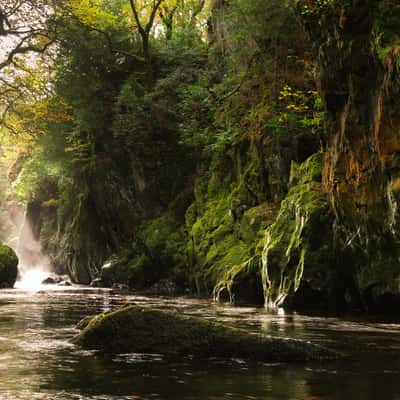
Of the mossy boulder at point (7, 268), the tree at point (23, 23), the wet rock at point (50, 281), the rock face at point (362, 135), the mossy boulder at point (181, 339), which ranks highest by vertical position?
the tree at point (23, 23)

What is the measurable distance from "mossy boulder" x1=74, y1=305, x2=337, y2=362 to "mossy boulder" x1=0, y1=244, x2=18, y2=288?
17851 mm

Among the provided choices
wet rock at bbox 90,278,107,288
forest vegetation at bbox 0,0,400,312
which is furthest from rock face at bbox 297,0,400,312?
wet rock at bbox 90,278,107,288

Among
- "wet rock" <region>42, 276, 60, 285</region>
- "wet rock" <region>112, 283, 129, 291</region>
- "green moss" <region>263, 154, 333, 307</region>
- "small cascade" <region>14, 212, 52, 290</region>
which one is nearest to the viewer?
"green moss" <region>263, 154, 333, 307</region>

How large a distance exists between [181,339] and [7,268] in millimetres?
18987

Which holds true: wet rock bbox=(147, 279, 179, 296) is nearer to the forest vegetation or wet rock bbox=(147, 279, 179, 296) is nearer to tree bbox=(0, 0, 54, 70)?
the forest vegetation

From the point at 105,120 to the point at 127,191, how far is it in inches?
146

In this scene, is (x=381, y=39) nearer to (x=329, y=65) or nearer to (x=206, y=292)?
(x=329, y=65)

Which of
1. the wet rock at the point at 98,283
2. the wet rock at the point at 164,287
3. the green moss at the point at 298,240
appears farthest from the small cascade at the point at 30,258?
the green moss at the point at 298,240

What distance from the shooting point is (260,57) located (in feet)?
66.7

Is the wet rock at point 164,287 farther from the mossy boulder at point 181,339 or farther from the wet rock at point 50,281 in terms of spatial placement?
the mossy boulder at point 181,339

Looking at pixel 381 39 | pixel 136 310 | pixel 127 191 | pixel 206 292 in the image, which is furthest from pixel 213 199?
pixel 136 310

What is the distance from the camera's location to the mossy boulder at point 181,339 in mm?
6477

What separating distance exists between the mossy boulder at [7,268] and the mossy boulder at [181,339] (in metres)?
17.9

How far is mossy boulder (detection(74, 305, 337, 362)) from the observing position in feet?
21.2
